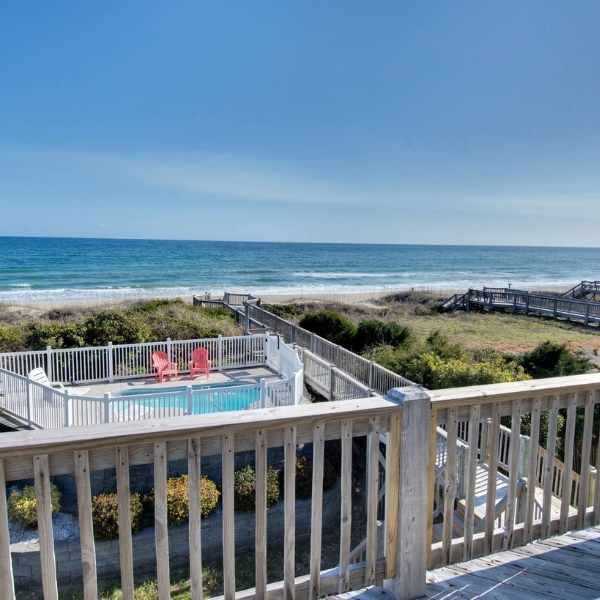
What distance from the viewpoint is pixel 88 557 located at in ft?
4.96

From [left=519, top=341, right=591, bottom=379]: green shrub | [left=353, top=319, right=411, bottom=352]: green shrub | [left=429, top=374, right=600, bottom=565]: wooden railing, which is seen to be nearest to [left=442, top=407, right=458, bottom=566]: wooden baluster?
[left=429, top=374, right=600, bottom=565]: wooden railing

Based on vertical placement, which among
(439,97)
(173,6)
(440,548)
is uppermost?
(439,97)

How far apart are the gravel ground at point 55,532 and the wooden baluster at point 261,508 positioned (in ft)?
19.0

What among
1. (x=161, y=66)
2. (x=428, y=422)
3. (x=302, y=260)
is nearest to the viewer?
(x=428, y=422)

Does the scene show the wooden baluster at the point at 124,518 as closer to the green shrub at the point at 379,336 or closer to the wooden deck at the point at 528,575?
the wooden deck at the point at 528,575

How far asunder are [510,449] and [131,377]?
11011mm

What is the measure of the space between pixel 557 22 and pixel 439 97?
1182cm

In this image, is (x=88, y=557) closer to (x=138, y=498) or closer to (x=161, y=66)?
(x=138, y=498)

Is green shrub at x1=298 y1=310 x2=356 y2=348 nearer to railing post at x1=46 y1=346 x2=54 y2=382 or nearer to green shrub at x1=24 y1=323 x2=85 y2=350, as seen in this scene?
green shrub at x1=24 y1=323 x2=85 y2=350

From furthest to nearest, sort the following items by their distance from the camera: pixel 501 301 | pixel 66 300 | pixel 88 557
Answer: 1. pixel 66 300
2. pixel 501 301
3. pixel 88 557

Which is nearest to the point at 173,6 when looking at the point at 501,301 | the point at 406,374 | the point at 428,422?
the point at 406,374

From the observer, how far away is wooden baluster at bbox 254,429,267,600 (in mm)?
1650

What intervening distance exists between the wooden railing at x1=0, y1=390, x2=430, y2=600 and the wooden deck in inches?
8.5

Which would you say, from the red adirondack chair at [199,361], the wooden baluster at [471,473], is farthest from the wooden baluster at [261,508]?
the red adirondack chair at [199,361]
